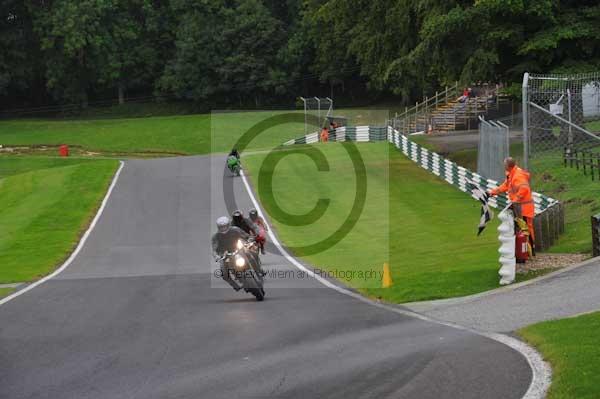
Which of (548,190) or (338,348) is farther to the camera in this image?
(548,190)

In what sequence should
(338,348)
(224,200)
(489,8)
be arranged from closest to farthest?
(338,348), (489,8), (224,200)

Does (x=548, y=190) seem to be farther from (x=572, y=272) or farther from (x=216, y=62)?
(x=216, y=62)

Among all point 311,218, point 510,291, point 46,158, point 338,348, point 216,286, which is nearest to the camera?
point 338,348

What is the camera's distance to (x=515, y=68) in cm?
3641

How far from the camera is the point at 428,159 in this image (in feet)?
137

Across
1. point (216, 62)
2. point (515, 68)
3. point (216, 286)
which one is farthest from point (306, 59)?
point (216, 286)

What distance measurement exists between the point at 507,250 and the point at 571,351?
5.64m

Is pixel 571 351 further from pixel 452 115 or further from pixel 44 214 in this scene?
pixel 452 115

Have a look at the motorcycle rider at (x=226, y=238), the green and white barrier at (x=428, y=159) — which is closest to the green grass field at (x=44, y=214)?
the motorcycle rider at (x=226, y=238)

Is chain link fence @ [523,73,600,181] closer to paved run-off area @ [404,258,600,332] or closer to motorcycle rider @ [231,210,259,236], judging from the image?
paved run-off area @ [404,258,600,332]

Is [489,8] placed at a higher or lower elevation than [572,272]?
higher

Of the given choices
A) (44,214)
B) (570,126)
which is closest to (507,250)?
(570,126)

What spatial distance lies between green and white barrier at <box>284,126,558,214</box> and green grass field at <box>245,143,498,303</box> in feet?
1.56

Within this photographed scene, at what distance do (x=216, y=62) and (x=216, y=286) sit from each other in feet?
244
